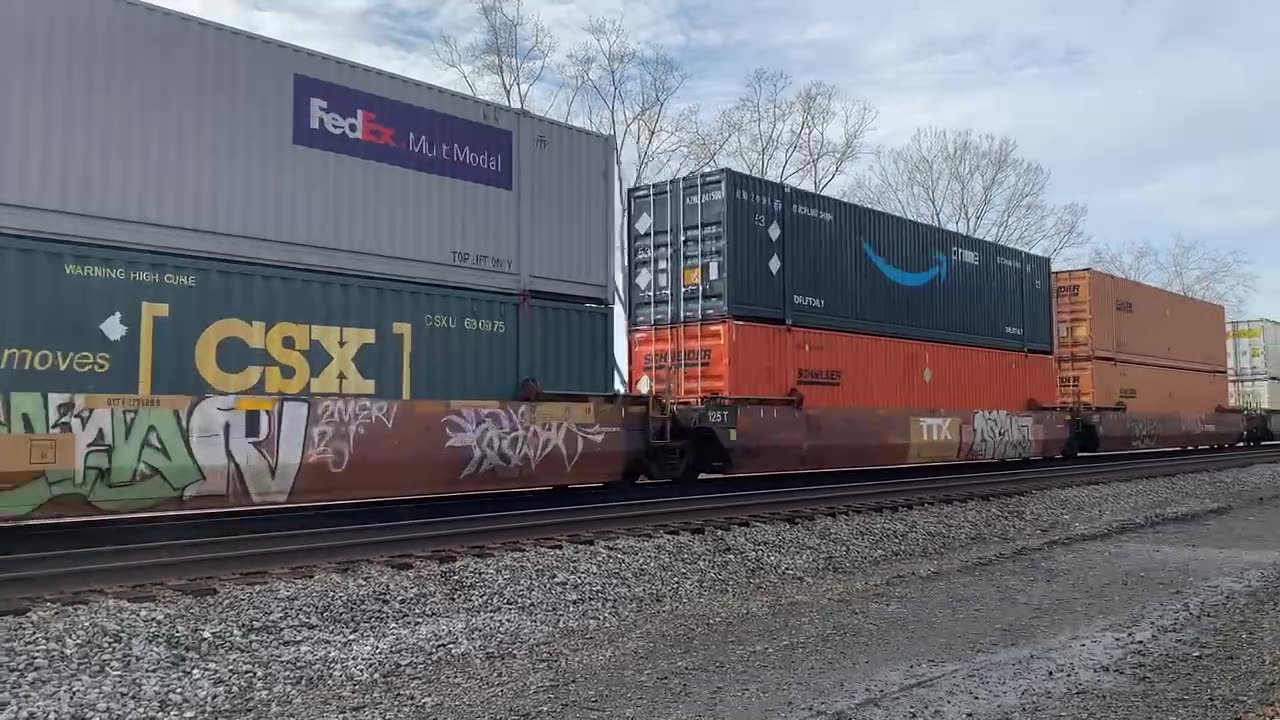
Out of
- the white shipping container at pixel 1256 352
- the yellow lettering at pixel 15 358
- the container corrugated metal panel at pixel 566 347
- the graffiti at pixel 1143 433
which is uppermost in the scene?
the white shipping container at pixel 1256 352

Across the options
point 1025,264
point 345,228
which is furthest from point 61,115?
point 1025,264

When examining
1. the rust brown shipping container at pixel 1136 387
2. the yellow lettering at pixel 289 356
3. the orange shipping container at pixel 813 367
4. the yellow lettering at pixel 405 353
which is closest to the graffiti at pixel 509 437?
the yellow lettering at pixel 405 353

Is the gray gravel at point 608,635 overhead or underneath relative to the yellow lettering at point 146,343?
underneath

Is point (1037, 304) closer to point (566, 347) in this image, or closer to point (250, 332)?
point (566, 347)

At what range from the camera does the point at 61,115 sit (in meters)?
7.95

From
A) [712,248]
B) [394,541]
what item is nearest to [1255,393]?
[712,248]

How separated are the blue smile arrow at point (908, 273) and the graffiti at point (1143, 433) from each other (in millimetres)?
7650

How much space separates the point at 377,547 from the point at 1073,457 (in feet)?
61.4

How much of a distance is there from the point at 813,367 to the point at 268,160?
28.1ft

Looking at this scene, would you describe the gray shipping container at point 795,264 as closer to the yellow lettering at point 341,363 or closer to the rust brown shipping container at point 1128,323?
the rust brown shipping container at point 1128,323

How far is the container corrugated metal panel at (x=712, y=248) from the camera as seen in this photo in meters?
13.4

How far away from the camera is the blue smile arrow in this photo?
619 inches

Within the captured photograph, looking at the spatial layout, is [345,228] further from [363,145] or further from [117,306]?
[117,306]

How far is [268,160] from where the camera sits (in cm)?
916
